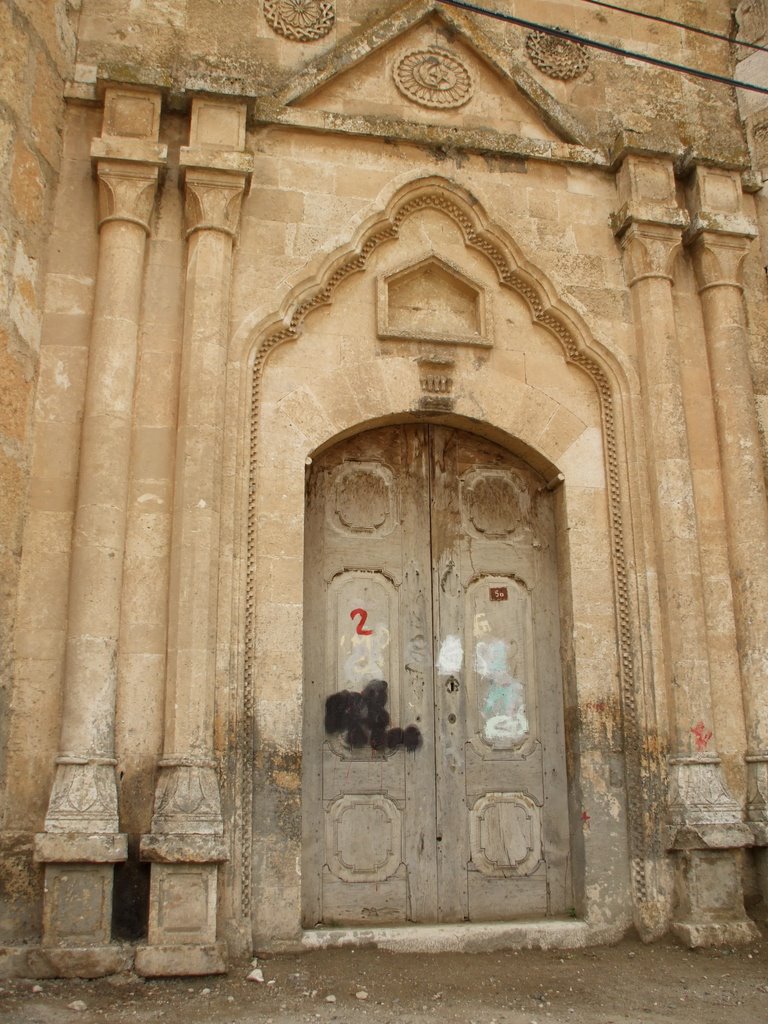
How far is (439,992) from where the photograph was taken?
5000 mm

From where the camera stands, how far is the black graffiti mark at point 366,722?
625 centimetres

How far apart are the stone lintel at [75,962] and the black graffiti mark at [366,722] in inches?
72.7

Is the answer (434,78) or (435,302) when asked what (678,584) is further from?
(434,78)

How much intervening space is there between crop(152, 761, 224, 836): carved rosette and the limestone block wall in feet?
2.55

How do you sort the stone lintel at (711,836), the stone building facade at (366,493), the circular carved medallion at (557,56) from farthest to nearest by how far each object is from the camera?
the circular carved medallion at (557,56) → the stone lintel at (711,836) → the stone building facade at (366,493)

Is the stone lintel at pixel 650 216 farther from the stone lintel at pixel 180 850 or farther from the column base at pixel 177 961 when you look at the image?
the column base at pixel 177 961

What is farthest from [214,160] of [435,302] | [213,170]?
[435,302]

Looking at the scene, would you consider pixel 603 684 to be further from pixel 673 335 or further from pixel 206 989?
pixel 206 989

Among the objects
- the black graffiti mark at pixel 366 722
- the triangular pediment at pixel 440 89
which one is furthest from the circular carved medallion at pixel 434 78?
the black graffiti mark at pixel 366 722

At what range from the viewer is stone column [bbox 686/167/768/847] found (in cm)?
633

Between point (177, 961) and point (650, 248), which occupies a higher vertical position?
point (650, 248)

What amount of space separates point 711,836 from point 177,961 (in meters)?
3.16

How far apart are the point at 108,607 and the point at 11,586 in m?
0.57

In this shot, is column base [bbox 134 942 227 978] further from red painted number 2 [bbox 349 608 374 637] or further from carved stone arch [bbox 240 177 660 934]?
red painted number 2 [bbox 349 608 374 637]
